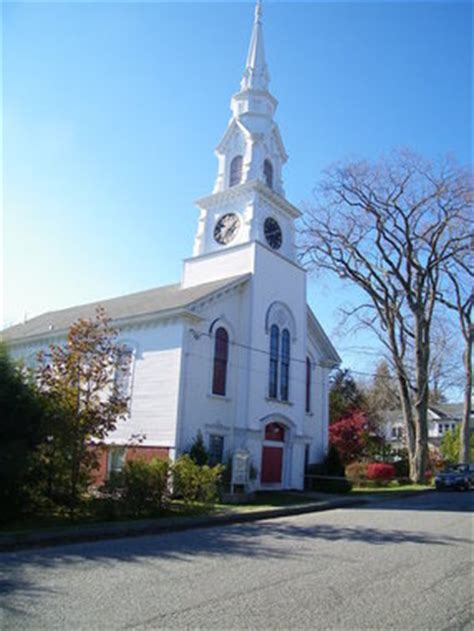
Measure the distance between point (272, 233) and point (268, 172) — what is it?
3831 millimetres

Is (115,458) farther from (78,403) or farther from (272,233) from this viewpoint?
(272,233)

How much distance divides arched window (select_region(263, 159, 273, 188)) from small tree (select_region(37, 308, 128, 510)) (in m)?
17.0

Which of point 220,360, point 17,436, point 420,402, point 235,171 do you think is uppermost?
point 235,171

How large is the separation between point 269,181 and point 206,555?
23.5 metres

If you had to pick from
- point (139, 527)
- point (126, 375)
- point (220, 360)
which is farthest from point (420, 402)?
point (139, 527)

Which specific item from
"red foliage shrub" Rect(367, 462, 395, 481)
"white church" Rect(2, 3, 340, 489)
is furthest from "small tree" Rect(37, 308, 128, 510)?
"red foliage shrub" Rect(367, 462, 395, 481)

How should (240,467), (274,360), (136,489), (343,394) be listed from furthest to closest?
(343,394)
(274,360)
(240,467)
(136,489)

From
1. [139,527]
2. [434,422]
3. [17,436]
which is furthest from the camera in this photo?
[434,422]

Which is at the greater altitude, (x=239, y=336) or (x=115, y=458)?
(x=239, y=336)

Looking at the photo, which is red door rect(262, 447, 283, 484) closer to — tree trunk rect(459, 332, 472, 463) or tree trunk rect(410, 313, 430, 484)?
tree trunk rect(410, 313, 430, 484)

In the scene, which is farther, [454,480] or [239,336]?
[454,480]

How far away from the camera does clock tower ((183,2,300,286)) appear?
27.2 meters

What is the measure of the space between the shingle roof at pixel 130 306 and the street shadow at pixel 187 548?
860 centimetres

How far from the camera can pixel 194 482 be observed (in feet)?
56.1
